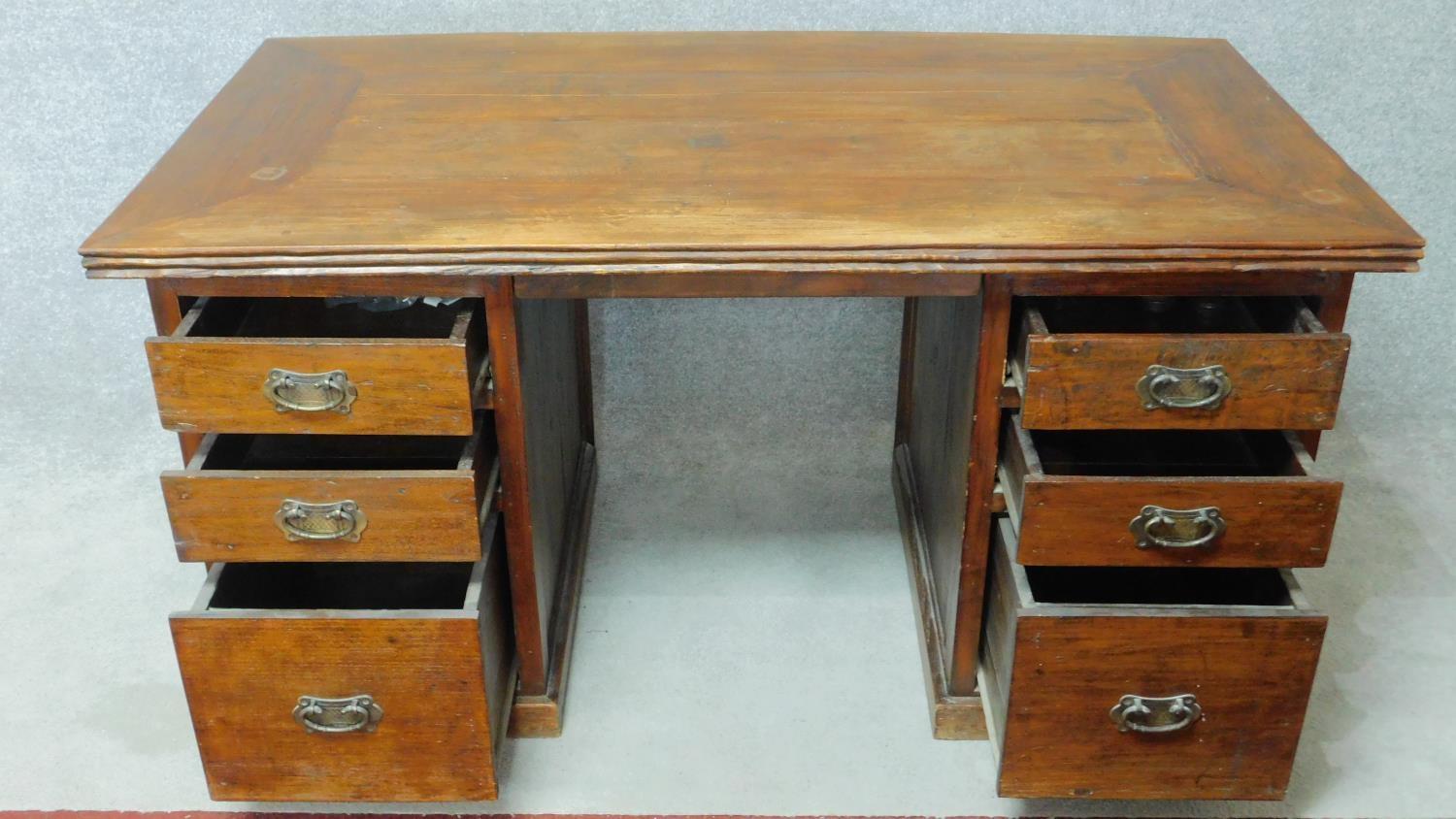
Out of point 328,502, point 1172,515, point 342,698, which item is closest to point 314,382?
point 328,502

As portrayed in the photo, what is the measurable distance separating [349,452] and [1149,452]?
0.83 meters

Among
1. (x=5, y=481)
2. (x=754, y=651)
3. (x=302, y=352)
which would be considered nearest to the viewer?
(x=302, y=352)

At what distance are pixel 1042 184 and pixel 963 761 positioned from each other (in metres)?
0.58

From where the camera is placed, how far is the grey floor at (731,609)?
1.52m

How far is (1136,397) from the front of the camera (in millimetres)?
1281

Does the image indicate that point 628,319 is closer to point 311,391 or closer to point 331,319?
point 331,319

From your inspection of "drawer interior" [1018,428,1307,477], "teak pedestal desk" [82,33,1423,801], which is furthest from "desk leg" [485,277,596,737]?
"drawer interior" [1018,428,1307,477]

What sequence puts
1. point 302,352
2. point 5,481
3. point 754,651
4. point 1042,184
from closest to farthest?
point 302,352 → point 1042,184 → point 754,651 → point 5,481

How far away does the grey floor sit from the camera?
59.8 inches

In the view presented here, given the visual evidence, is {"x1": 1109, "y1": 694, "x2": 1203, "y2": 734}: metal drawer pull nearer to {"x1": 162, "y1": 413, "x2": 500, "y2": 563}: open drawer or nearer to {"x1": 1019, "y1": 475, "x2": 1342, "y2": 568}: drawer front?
{"x1": 1019, "y1": 475, "x2": 1342, "y2": 568}: drawer front

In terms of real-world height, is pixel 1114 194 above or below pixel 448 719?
above

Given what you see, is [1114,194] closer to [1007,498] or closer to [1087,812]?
[1007,498]

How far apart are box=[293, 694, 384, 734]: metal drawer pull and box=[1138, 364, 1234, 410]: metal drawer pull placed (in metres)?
Answer: 0.71

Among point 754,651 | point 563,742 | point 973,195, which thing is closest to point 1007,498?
point 973,195
